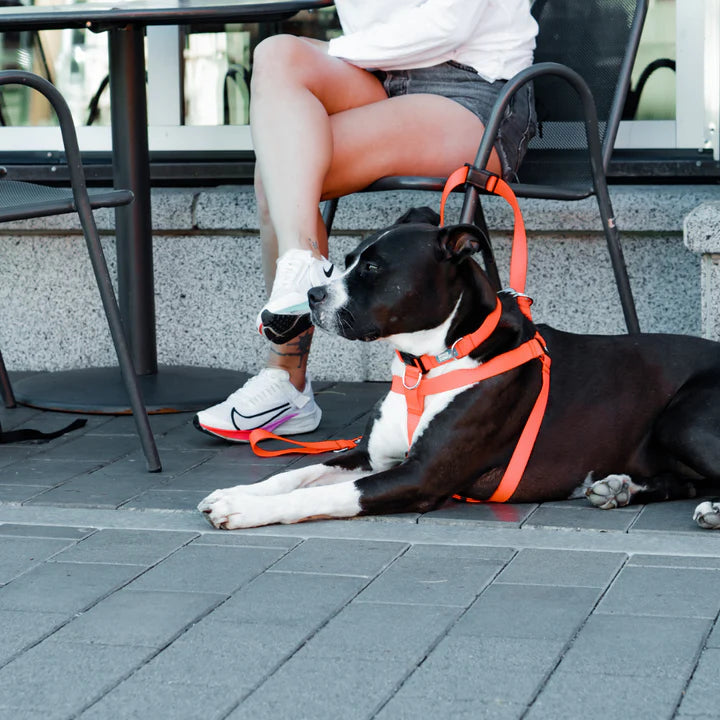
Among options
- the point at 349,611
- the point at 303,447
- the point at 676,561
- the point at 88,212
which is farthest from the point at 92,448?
the point at 676,561

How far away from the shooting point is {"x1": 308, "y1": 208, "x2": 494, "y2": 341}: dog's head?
326 cm

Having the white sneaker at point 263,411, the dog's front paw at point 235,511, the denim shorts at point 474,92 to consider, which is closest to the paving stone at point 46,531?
the dog's front paw at point 235,511

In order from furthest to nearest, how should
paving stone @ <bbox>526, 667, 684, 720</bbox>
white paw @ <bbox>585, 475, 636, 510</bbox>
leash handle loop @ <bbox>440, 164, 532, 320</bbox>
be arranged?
leash handle loop @ <bbox>440, 164, 532, 320</bbox>, white paw @ <bbox>585, 475, 636, 510</bbox>, paving stone @ <bbox>526, 667, 684, 720</bbox>

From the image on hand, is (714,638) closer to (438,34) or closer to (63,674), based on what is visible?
(63,674)

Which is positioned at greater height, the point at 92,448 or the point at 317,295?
the point at 317,295

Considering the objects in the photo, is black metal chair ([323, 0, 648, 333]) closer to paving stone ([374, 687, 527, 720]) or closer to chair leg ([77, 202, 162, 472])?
chair leg ([77, 202, 162, 472])

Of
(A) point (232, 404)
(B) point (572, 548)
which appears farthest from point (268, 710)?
(A) point (232, 404)

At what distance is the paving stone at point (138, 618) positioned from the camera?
2498mm

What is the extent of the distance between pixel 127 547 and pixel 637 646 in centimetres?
125

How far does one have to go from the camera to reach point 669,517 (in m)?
3.29

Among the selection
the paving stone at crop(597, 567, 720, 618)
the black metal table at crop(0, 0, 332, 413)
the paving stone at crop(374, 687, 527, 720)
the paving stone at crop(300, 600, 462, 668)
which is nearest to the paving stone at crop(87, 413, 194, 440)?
the black metal table at crop(0, 0, 332, 413)

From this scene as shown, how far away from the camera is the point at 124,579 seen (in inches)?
112

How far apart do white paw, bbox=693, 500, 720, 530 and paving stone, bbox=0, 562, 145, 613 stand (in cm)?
129

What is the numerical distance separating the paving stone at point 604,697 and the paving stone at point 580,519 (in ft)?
3.06
